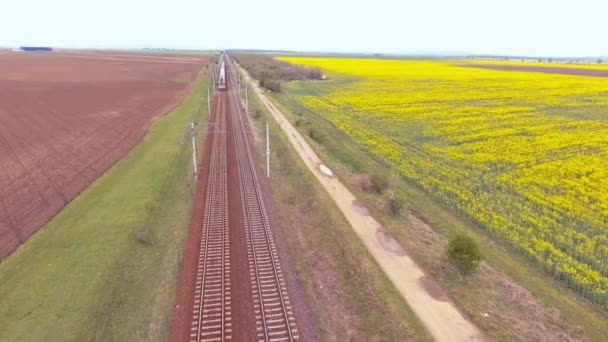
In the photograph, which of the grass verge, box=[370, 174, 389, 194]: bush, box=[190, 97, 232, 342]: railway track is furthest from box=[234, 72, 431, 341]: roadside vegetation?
box=[370, 174, 389, 194]: bush

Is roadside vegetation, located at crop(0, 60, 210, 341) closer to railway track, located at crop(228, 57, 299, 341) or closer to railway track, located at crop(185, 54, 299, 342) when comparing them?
railway track, located at crop(185, 54, 299, 342)

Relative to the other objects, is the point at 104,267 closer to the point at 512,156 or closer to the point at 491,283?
the point at 491,283

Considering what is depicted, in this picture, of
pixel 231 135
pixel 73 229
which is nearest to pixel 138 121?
pixel 231 135

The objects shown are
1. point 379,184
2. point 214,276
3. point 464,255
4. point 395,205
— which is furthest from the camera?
point 379,184

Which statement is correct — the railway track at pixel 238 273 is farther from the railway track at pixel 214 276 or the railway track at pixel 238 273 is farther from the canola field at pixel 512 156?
the canola field at pixel 512 156

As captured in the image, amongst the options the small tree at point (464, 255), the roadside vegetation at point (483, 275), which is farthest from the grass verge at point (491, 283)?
the small tree at point (464, 255)

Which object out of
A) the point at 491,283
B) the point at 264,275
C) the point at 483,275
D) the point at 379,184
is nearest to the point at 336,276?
the point at 264,275
